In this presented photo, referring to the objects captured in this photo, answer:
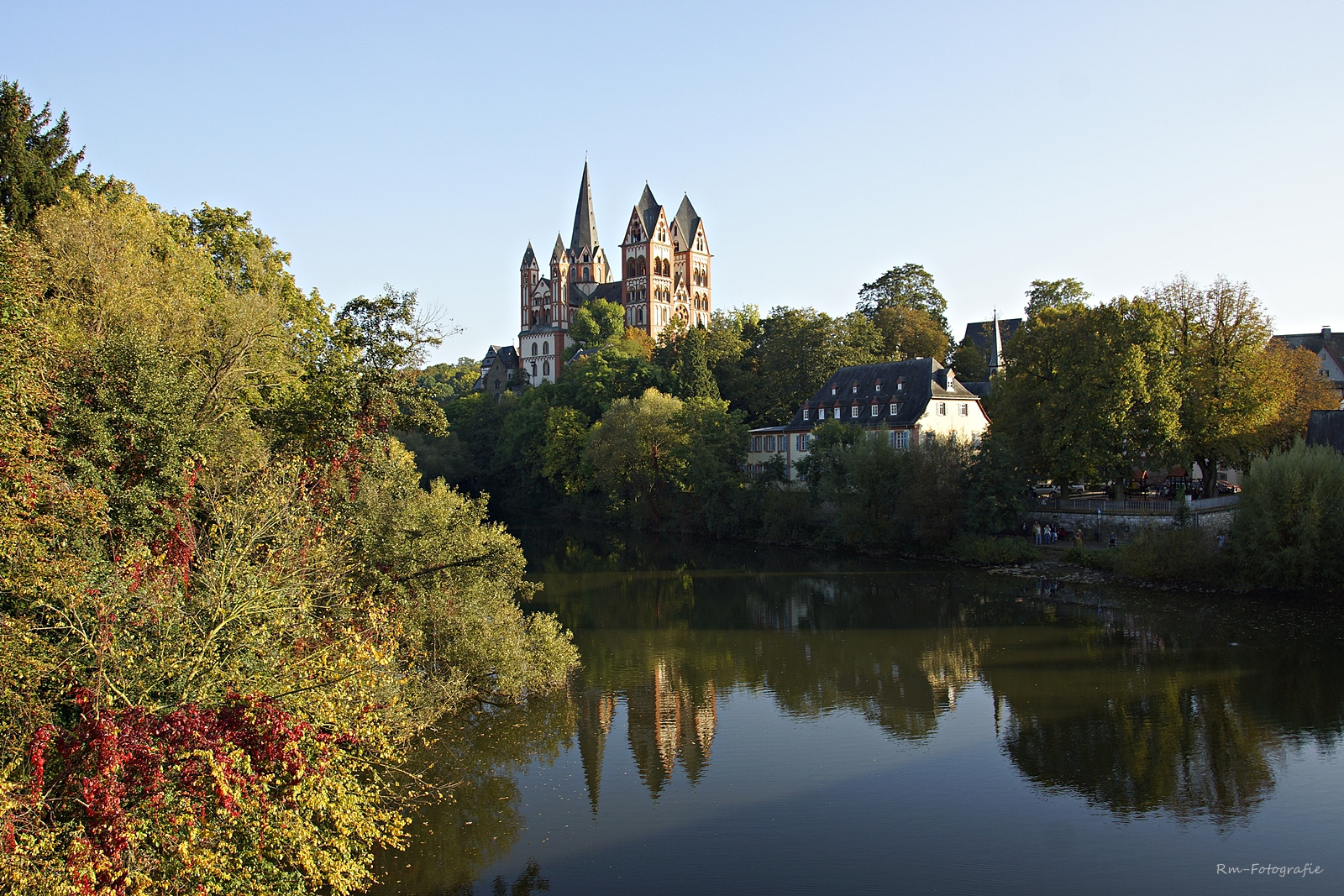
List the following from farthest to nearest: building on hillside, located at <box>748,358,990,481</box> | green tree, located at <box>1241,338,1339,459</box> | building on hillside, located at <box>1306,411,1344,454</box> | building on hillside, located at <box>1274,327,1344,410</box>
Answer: building on hillside, located at <box>1274,327,1344,410</box> → building on hillside, located at <box>748,358,990,481</box> → green tree, located at <box>1241,338,1339,459</box> → building on hillside, located at <box>1306,411,1344,454</box>

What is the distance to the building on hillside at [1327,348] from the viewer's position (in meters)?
66.4

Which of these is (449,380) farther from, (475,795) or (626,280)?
(475,795)

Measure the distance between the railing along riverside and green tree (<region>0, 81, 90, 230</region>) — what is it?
131ft

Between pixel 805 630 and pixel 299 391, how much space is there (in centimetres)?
1761

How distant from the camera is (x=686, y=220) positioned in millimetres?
124562

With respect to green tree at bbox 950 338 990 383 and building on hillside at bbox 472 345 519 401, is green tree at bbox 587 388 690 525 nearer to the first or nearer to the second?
green tree at bbox 950 338 990 383

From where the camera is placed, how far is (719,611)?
36500 mm

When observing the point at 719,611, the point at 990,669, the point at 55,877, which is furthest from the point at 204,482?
the point at 719,611

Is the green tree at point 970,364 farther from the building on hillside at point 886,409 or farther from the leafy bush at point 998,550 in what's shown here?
the leafy bush at point 998,550

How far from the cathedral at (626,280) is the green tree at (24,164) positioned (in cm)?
9191

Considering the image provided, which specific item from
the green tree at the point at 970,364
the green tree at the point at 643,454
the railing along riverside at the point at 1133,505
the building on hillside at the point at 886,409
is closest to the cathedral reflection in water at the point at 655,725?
the railing along riverside at the point at 1133,505

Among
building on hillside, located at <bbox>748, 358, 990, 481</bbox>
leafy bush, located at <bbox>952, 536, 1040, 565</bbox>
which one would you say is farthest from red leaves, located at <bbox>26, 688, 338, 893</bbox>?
building on hillside, located at <bbox>748, 358, 990, 481</bbox>

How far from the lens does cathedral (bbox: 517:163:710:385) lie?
11894 centimetres

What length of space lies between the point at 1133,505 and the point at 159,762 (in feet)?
137
